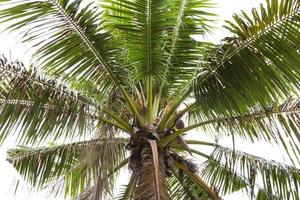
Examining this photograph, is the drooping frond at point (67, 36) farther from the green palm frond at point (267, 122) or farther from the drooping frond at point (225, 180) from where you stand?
the drooping frond at point (225, 180)

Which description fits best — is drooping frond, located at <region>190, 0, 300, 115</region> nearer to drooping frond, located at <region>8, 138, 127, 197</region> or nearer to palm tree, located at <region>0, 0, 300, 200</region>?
palm tree, located at <region>0, 0, 300, 200</region>

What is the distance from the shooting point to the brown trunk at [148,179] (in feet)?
12.0

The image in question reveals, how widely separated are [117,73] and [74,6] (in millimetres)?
781

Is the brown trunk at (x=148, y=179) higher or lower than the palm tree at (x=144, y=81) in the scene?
lower

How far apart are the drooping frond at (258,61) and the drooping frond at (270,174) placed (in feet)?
4.19

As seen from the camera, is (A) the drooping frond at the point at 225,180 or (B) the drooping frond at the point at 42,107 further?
(A) the drooping frond at the point at 225,180

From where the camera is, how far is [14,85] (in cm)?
416

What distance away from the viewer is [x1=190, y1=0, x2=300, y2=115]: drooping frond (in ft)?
12.7

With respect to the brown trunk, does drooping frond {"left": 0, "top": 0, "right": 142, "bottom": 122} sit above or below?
above

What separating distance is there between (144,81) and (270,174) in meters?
1.86

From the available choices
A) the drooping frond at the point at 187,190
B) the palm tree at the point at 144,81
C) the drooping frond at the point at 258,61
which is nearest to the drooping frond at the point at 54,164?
the palm tree at the point at 144,81

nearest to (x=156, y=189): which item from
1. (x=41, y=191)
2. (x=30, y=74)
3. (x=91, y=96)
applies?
(x=91, y=96)

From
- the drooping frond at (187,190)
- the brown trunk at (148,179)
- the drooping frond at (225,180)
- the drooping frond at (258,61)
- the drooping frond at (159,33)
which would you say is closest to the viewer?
the brown trunk at (148,179)

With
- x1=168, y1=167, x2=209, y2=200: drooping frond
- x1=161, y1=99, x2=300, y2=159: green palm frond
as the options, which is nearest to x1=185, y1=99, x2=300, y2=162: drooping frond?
x1=161, y1=99, x2=300, y2=159: green palm frond
